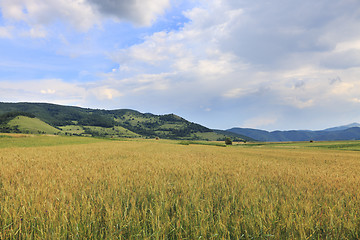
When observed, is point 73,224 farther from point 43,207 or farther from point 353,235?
point 353,235

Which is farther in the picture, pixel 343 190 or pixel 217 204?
pixel 343 190

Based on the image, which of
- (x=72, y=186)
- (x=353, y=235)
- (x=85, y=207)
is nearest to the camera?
(x=353, y=235)

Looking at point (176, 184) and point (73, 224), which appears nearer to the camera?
point (73, 224)

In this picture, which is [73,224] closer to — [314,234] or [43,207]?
[43,207]

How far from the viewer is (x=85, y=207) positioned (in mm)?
4020

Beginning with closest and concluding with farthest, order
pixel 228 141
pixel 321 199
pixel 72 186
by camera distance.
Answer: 1. pixel 321 199
2. pixel 72 186
3. pixel 228 141

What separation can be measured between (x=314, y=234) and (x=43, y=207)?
18.8ft

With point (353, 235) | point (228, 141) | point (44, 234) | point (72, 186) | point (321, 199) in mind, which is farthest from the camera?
point (228, 141)

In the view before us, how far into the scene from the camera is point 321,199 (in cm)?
519

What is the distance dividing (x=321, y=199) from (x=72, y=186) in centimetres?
775

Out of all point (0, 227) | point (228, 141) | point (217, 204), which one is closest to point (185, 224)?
point (217, 204)

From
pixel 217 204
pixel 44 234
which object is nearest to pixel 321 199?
pixel 217 204

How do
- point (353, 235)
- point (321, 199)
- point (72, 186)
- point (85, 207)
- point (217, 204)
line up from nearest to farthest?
1. point (353, 235)
2. point (85, 207)
3. point (217, 204)
4. point (321, 199)
5. point (72, 186)

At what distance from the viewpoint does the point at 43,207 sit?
404 centimetres
